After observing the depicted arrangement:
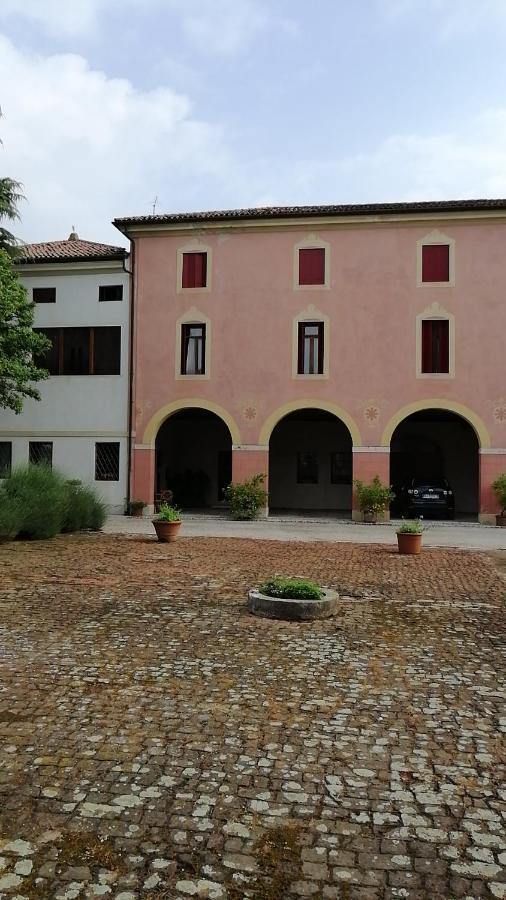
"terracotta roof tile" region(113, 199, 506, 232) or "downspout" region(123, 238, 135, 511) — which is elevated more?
"terracotta roof tile" region(113, 199, 506, 232)

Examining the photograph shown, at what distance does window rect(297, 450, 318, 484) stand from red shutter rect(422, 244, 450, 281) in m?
9.04

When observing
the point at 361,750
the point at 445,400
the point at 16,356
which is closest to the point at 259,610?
the point at 361,750

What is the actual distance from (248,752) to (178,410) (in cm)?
1822

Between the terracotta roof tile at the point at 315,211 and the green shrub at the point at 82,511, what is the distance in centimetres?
985

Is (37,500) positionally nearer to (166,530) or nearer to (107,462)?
(166,530)

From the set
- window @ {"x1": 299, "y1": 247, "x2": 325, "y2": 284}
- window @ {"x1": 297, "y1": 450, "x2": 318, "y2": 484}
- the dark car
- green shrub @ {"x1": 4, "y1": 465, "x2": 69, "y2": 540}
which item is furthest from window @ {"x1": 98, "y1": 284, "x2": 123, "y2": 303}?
the dark car

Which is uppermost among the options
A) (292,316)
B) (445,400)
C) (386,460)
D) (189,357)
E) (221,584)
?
(292,316)

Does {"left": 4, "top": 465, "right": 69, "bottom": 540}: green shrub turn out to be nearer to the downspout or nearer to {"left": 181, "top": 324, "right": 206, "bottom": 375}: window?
the downspout

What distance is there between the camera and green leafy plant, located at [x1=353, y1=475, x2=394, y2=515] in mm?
19859

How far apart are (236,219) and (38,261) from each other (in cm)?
722

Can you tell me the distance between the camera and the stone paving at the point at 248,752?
261 centimetres

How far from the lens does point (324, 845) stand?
2.78 metres

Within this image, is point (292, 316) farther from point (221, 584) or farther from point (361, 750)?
point (361, 750)

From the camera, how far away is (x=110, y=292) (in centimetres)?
2214
